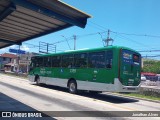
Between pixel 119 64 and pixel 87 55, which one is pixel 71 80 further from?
pixel 119 64

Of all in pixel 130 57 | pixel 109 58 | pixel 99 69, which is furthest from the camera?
pixel 99 69

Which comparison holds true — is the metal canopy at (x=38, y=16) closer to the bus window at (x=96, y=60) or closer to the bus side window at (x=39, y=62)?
the bus window at (x=96, y=60)

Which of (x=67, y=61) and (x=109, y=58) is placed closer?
(x=109, y=58)

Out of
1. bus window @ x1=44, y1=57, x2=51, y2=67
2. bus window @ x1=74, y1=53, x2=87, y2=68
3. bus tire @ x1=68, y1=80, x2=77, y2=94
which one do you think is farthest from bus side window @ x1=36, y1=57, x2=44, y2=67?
bus window @ x1=74, y1=53, x2=87, y2=68

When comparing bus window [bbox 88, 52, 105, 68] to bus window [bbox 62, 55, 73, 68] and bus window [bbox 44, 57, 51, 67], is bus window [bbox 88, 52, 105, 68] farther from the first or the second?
bus window [bbox 44, 57, 51, 67]

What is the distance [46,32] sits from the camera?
13.4 metres

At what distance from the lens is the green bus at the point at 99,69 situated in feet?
51.2

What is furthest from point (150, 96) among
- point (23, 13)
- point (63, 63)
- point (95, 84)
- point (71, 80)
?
point (23, 13)

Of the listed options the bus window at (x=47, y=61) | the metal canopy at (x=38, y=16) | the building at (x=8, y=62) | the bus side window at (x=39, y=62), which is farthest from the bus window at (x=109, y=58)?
the building at (x=8, y=62)

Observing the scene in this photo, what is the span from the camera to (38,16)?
1084 cm

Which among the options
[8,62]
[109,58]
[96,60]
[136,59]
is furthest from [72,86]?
[8,62]

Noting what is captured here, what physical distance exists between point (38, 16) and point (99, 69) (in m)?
7.09

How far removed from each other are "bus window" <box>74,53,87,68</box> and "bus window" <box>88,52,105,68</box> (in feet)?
2.16

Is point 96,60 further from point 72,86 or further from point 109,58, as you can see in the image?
point 72,86
